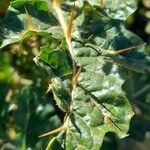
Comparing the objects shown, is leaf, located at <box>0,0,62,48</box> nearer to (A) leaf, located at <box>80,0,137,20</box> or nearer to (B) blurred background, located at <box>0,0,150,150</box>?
(A) leaf, located at <box>80,0,137,20</box>

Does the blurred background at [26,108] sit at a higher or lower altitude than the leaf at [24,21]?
lower

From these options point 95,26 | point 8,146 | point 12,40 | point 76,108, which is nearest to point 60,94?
point 76,108

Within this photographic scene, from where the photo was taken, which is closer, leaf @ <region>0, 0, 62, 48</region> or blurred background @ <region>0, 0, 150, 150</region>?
leaf @ <region>0, 0, 62, 48</region>

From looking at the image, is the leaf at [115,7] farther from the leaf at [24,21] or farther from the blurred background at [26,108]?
the blurred background at [26,108]

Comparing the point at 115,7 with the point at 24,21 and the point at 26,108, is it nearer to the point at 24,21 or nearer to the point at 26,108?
the point at 24,21

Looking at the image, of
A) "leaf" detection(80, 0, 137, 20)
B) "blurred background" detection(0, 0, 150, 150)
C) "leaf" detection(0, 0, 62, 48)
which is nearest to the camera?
"leaf" detection(0, 0, 62, 48)

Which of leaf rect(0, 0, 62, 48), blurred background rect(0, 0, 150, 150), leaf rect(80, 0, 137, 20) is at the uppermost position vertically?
leaf rect(0, 0, 62, 48)

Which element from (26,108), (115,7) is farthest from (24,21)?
(26,108)

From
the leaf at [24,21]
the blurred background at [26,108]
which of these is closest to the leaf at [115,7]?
the leaf at [24,21]

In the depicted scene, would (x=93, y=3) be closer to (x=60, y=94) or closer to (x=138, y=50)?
(x=138, y=50)

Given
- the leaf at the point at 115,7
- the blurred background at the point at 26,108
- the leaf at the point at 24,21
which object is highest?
the leaf at the point at 24,21

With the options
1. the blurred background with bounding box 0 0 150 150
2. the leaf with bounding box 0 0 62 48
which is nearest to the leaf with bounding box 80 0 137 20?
the leaf with bounding box 0 0 62 48
